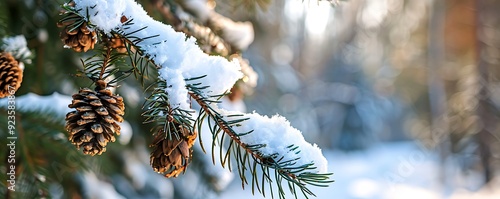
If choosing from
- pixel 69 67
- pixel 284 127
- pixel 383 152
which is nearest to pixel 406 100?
pixel 383 152

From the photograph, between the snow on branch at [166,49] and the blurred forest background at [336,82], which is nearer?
the snow on branch at [166,49]

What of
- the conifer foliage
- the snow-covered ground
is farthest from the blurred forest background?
the conifer foliage

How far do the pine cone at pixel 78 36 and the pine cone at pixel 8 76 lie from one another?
7.6 inches

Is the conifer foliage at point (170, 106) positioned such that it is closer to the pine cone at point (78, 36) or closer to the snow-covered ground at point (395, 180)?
the pine cone at point (78, 36)

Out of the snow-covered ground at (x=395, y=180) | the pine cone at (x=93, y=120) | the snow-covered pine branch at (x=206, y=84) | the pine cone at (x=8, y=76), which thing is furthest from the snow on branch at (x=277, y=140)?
the snow-covered ground at (x=395, y=180)

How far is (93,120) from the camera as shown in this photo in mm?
497

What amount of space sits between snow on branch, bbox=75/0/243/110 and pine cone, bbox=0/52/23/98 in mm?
250

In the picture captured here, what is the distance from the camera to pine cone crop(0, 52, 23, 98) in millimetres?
664

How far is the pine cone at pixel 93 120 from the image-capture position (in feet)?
1.63

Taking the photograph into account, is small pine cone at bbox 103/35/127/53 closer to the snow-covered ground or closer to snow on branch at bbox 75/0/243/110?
snow on branch at bbox 75/0/243/110

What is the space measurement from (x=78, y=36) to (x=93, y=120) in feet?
0.33

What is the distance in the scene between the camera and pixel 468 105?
5.25 meters

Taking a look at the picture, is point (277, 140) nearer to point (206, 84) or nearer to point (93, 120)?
point (206, 84)

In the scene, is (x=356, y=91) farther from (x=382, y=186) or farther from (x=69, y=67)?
(x=69, y=67)
